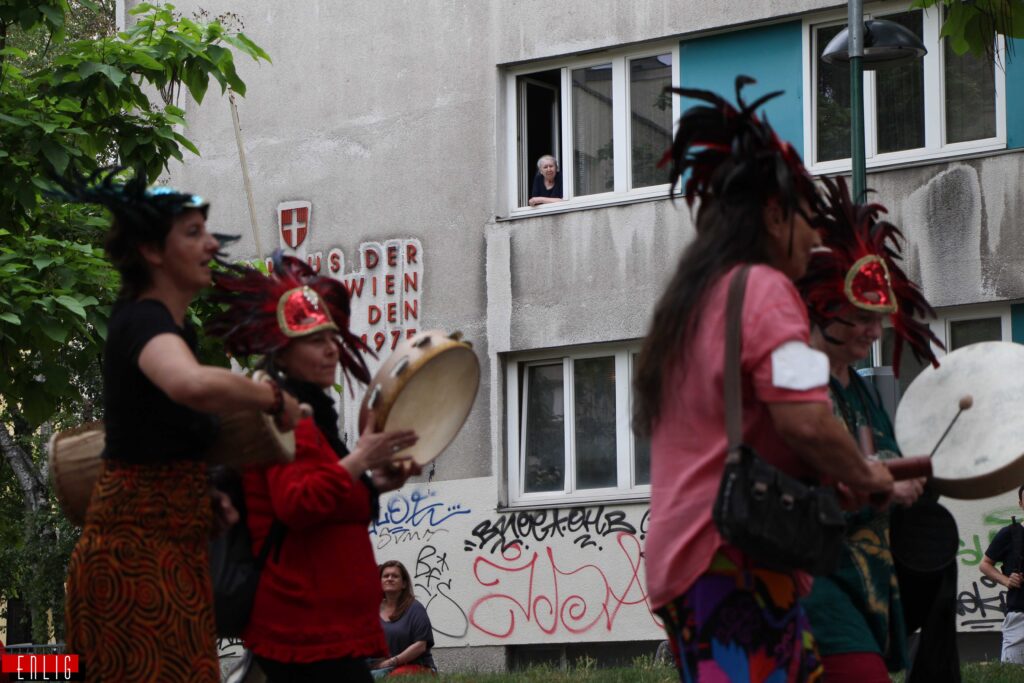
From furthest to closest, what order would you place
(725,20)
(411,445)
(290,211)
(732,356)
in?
(290,211) < (725,20) < (411,445) < (732,356)

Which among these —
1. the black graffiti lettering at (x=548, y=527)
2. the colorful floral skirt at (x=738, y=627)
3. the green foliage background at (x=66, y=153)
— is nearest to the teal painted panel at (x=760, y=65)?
the black graffiti lettering at (x=548, y=527)

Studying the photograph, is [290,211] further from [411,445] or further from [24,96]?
[411,445]

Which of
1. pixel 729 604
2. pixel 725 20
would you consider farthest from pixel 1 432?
pixel 729 604

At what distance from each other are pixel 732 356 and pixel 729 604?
584 millimetres

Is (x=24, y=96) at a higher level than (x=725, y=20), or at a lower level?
lower

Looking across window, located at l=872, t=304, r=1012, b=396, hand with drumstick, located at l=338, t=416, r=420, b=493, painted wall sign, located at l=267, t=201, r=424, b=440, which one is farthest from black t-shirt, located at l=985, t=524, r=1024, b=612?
hand with drumstick, located at l=338, t=416, r=420, b=493

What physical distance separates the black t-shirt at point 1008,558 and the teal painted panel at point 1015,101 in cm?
206

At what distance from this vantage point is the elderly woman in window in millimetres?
17438

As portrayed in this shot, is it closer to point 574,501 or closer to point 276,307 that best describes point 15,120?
point 276,307

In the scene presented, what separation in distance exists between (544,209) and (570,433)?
2294mm

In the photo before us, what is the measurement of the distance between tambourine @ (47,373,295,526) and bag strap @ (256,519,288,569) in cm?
24

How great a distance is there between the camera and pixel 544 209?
17.5 metres

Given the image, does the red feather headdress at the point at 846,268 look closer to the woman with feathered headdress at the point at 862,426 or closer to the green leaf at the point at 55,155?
the woman with feathered headdress at the point at 862,426

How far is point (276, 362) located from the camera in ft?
17.6
